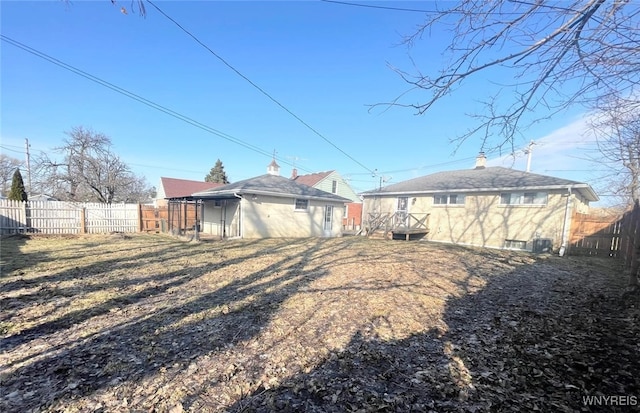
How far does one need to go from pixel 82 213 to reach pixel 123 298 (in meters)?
12.9

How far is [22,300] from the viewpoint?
465cm

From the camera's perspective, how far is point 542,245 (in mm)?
12445

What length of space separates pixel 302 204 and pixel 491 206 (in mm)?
9854

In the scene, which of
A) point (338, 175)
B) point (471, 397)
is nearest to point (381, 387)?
point (471, 397)

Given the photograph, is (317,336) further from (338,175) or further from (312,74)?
(338,175)

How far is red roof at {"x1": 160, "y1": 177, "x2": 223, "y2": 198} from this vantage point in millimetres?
29362

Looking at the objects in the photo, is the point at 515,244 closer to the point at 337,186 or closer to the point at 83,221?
the point at 337,186

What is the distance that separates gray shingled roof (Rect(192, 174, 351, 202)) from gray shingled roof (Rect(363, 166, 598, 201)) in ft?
14.5

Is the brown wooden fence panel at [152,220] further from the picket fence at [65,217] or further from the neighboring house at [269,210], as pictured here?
the neighboring house at [269,210]

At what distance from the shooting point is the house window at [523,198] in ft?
41.4

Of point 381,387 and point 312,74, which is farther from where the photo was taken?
point 312,74

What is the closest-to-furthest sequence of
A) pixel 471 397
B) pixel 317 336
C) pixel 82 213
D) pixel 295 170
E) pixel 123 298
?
1. pixel 471 397
2. pixel 317 336
3. pixel 123 298
4. pixel 82 213
5. pixel 295 170

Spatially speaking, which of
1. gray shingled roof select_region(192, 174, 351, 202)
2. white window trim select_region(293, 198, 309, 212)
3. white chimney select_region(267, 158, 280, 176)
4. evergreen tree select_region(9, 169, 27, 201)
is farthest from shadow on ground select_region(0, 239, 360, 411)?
evergreen tree select_region(9, 169, 27, 201)

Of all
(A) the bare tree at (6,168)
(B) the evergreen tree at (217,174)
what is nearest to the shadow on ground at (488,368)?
(B) the evergreen tree at (217,174)
